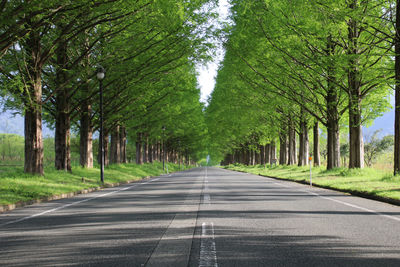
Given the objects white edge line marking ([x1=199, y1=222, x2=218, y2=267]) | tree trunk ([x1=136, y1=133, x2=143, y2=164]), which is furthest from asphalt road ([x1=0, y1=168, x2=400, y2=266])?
tree trunk ([x1=136, y1=133, x2=143, y2=164])

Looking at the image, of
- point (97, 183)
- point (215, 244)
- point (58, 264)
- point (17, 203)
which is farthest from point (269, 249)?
point (97, 183)

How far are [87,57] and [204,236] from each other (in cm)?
1724

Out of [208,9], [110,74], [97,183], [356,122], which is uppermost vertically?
[208,9]

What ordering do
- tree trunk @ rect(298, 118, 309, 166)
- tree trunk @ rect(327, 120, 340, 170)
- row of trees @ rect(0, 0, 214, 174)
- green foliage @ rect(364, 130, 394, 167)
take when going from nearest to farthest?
1. row of trees @ rect(0, 0, 214, 174)
2. tree trunk @ rect(327, 120, 340, 170)
3. tree trunk @ rect(298, 118, 309, 166)
4. green foliage @ rect(364, 130, 394, 167)

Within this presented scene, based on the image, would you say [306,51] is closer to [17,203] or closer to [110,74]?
[110,74]

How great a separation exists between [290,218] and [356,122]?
13470 millimetres

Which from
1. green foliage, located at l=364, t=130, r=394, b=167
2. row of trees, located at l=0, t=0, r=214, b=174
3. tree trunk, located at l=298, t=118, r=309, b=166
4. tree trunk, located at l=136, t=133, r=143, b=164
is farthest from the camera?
green foliage, located at l=364, t=130, r=394, b=167

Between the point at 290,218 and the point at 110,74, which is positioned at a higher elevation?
the point at 110,74

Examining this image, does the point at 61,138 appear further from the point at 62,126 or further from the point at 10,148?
the point at 10,148

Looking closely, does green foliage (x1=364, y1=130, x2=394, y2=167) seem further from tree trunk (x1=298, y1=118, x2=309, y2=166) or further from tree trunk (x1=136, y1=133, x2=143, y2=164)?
tree trunk (x1=136, y1=133, x2=143, y2=164)

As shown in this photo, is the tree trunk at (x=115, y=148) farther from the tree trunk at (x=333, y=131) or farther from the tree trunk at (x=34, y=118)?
the tree trunk at (x=333, y=131)

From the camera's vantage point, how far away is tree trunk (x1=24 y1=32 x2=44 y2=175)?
15.3 meters

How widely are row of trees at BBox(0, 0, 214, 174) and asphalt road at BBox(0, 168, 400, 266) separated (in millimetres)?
6558

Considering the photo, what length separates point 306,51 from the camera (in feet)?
61.4
